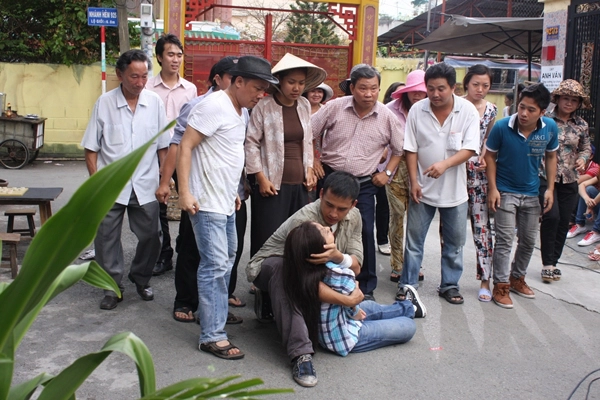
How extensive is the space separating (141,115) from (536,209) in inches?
122

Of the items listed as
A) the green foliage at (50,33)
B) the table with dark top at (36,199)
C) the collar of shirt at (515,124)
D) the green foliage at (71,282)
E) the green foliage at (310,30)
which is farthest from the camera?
the green foliage at (310,30)

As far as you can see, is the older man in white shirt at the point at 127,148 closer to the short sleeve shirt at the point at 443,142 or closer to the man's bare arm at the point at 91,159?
the man's bare arm at the point at 91,159

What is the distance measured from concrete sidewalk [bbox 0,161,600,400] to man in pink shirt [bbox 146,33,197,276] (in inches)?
6.6

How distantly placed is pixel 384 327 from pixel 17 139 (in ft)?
31.4

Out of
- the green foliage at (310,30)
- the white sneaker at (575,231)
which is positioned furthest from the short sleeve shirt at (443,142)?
the green foliage at (310,30)

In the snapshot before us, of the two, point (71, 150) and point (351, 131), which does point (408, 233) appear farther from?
point (71, 150)

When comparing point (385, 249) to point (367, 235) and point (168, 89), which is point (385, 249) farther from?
point (168, 89)

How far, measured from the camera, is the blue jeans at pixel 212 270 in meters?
3.94

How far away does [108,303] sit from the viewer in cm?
478

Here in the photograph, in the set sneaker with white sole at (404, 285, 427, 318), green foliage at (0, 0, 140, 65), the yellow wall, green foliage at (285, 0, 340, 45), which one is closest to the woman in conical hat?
sneaker with white sole at (404, 285, 427, 318)

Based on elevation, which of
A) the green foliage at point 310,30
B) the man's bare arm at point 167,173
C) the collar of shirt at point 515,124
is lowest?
the man's bare arm at point 167,173

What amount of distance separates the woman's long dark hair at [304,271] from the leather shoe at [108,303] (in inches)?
60.2

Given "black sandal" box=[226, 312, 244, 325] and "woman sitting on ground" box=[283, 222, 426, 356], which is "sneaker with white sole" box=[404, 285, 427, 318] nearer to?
"woman sitting on ground" box=[283, 222, 426, 356]

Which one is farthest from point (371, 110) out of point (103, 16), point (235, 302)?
point (103, 16)
